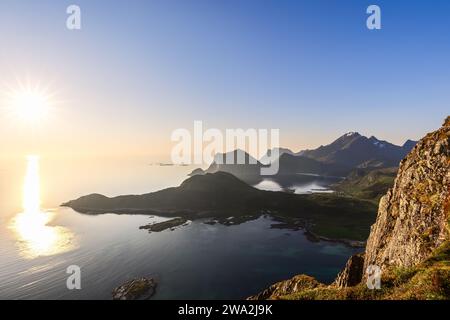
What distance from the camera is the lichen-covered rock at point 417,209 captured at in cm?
2664

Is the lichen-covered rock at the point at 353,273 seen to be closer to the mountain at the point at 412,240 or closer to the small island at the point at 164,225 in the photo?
the mountain at the point at 412,240

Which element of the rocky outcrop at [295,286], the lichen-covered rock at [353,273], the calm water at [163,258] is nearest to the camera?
the lichen-covered rock at [353,273]

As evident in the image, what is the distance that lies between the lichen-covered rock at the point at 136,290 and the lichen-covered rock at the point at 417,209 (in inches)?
2689

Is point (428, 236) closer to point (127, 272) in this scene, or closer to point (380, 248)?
point (380, 248)

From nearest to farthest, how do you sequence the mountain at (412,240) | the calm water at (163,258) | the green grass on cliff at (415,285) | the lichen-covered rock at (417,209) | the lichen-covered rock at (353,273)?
the green grass on cliff at (415,285) → the mountain at (412,240) → the lichen-covered rock at (417,209) → the lichen-covered rock at (353,273) → the calm water at (163,258)

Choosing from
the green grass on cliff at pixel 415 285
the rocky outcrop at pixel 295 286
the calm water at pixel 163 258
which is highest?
the green grass on cliff at pixel 415 285

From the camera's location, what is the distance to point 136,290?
3319 inches

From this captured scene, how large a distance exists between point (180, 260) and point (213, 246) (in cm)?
2211

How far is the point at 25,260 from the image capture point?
115 metres

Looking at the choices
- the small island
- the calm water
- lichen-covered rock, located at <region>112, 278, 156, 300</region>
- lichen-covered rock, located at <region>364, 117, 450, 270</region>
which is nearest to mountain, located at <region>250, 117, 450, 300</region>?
lichen-covered rock, located at <region>364, 117, 450, 270</region>

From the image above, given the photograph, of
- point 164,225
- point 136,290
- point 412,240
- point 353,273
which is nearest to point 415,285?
point 412,240

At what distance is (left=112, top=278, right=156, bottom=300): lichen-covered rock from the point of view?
81.4 meters

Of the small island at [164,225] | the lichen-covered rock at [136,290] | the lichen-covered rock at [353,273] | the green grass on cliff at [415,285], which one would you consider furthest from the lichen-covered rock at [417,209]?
the small island at [164,225]
